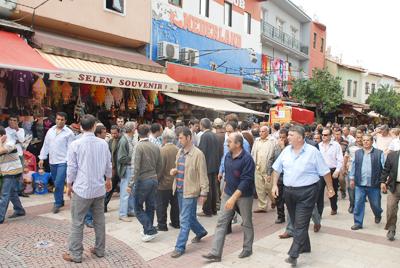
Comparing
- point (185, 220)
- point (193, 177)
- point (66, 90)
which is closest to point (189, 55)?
point (66, 90)

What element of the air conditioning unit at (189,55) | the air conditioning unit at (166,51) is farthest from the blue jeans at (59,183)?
the air conditioning unit at (189,55)

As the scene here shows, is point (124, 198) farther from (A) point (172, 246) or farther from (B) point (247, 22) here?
(B) point (247, 22)

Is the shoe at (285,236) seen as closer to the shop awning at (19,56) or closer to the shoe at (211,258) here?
the shoe at (211,258)

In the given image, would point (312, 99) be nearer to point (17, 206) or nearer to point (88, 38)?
point (88, 38)

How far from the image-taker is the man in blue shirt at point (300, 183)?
17.1 feet

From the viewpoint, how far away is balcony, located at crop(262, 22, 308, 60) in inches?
1025

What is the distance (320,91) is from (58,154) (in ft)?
66.9

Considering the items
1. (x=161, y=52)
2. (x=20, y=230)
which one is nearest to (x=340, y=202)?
(x=20, y=230)

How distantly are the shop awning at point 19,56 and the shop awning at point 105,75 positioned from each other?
1.40 ft

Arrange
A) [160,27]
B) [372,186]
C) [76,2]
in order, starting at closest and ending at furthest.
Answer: [372,186] < [76,2] < [160,27]

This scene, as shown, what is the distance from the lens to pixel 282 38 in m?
28.8

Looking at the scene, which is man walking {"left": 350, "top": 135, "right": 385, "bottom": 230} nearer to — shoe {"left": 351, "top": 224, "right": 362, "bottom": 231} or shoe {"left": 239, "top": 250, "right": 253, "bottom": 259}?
shoe {"left": 351, "top": 224, "right": 362, "bottom": 231}

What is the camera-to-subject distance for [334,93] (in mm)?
25250

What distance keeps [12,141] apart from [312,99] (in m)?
21.2
